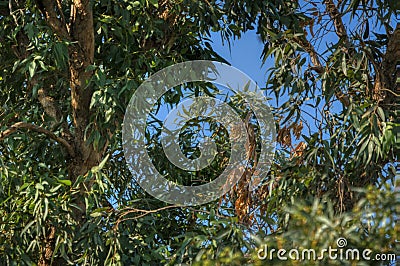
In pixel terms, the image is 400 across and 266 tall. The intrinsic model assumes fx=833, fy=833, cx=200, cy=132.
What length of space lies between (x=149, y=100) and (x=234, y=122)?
0.47 m

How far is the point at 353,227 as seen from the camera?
251 cm

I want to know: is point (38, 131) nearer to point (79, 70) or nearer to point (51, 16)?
point (79, 70)

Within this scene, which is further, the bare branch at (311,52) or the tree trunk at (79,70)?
the tree trunk at (79,70)

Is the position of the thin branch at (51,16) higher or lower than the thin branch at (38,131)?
higher

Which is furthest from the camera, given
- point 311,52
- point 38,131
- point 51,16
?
point 51,16

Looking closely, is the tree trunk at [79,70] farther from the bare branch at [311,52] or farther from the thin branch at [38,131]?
the bare branch at [311,52]

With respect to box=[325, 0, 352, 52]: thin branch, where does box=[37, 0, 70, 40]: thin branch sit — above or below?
above

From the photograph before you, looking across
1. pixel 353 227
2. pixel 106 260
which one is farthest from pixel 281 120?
pixel 353 227

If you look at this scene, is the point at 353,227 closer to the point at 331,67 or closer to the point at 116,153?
the point at 331,67

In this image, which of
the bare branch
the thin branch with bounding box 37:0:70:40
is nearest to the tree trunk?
the thin branch with bounding box 37:0:70:40

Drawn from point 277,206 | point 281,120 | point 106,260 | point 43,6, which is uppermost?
point 43,6

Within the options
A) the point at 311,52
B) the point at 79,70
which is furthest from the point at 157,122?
the point at 311,52

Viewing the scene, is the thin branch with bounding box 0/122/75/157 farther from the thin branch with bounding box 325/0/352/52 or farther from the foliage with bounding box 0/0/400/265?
the thin branch with bounding box 325/0/352/52

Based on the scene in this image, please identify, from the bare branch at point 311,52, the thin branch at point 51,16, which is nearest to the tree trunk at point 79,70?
the thin branch at point 51,16
